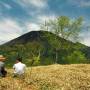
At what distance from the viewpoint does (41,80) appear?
28.4 metres

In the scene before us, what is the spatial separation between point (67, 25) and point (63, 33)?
293cm

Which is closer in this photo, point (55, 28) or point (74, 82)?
point (74, 82)

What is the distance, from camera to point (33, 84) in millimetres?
Result: 26547

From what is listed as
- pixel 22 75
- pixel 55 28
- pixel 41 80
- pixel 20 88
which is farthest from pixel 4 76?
pixel 55 28

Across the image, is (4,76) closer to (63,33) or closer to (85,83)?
(85,83)

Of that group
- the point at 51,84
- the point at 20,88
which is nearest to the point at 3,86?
the point at 20,88

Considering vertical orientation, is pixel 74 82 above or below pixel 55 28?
below

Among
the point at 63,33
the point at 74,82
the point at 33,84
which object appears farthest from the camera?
the point at 63,33

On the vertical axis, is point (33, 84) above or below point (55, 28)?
below

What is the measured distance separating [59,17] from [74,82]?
242 ft

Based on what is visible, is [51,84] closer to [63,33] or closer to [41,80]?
[41,80]

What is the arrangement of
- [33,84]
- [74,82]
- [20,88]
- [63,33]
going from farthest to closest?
1. [63,33]
2. [74,82]
3. [33,84]
4. [20,88]

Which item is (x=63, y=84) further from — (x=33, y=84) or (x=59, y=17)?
(x=59, y=17)

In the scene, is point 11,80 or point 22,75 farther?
point 22,75
